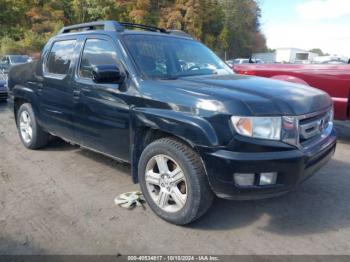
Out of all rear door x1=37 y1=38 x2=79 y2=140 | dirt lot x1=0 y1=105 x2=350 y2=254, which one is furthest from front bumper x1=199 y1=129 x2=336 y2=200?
rear door x1=37 y1=38 x2=79 y2=140

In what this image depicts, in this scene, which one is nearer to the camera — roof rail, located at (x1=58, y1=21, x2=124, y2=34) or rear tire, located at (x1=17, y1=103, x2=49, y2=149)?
roof rail, located at (x1=58, y1=21, x2=124, y2=34)

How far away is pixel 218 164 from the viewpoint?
103 inches

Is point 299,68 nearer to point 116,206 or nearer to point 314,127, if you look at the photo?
point 314,127

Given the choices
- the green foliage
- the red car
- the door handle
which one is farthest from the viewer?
the green foliage

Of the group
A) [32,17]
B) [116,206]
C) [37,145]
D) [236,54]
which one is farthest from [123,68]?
[236,54]

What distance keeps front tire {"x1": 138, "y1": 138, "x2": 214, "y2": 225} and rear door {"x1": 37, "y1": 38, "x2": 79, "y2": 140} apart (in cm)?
149

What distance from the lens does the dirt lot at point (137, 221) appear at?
2.75 m

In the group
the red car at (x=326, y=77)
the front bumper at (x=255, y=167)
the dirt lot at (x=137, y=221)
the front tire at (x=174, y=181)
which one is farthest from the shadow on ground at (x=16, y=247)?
the red car at (x=326, y=77)

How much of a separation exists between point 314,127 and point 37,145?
418 centimetres

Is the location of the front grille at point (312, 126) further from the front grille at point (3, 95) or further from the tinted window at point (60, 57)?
the front grille at point (3, 95)

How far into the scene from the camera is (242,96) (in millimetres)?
2725

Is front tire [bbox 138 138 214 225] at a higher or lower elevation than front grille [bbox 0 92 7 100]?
higher

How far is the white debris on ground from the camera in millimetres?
3449

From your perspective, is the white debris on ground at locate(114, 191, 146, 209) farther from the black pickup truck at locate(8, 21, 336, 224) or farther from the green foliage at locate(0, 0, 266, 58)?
the green foliage at locate(0, 0, 266, 58)
